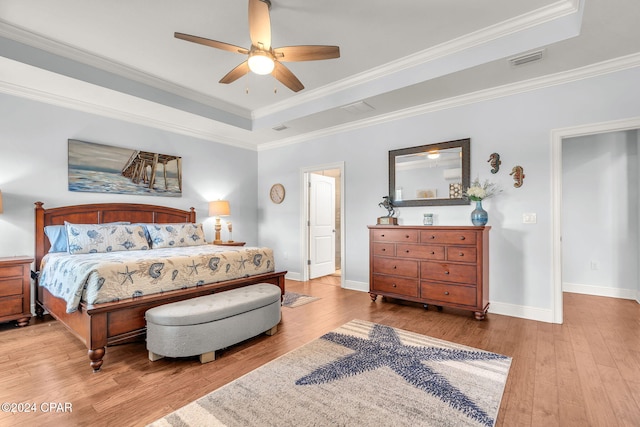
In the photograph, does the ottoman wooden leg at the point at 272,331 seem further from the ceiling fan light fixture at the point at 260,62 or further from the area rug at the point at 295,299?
the ceiling fan light fixture at the point at 260,62

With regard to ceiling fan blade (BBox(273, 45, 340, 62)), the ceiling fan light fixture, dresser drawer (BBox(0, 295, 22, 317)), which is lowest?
dresser drawer (BBox(0, 295, 22, 317))

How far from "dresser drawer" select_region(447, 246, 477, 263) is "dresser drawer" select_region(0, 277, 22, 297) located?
4.60 metres

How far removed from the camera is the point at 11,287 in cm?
318

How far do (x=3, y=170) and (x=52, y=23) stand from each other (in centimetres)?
178

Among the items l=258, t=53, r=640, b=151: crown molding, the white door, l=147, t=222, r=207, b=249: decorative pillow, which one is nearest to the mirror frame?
l=258, t=53, r=640, b=151: crown molding

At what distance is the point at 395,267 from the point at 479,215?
1.17 meters

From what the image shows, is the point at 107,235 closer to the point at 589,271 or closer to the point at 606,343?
the point at 606,343

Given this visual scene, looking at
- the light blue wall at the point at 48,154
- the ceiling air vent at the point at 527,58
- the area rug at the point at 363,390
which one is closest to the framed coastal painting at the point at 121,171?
the light blue wall at the point at 48,154

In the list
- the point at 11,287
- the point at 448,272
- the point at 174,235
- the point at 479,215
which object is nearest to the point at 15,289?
the point at 11,287

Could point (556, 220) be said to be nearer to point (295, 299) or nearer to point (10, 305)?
point (295, 299)

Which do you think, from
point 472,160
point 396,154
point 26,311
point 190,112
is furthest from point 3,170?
point 472,160

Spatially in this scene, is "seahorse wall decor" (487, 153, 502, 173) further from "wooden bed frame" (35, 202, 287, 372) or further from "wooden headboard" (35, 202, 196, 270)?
"wooden headboard" (35, 202, 196, 270)

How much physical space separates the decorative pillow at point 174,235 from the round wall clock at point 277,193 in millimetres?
1798

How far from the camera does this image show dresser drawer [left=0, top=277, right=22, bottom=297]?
3.12 m
